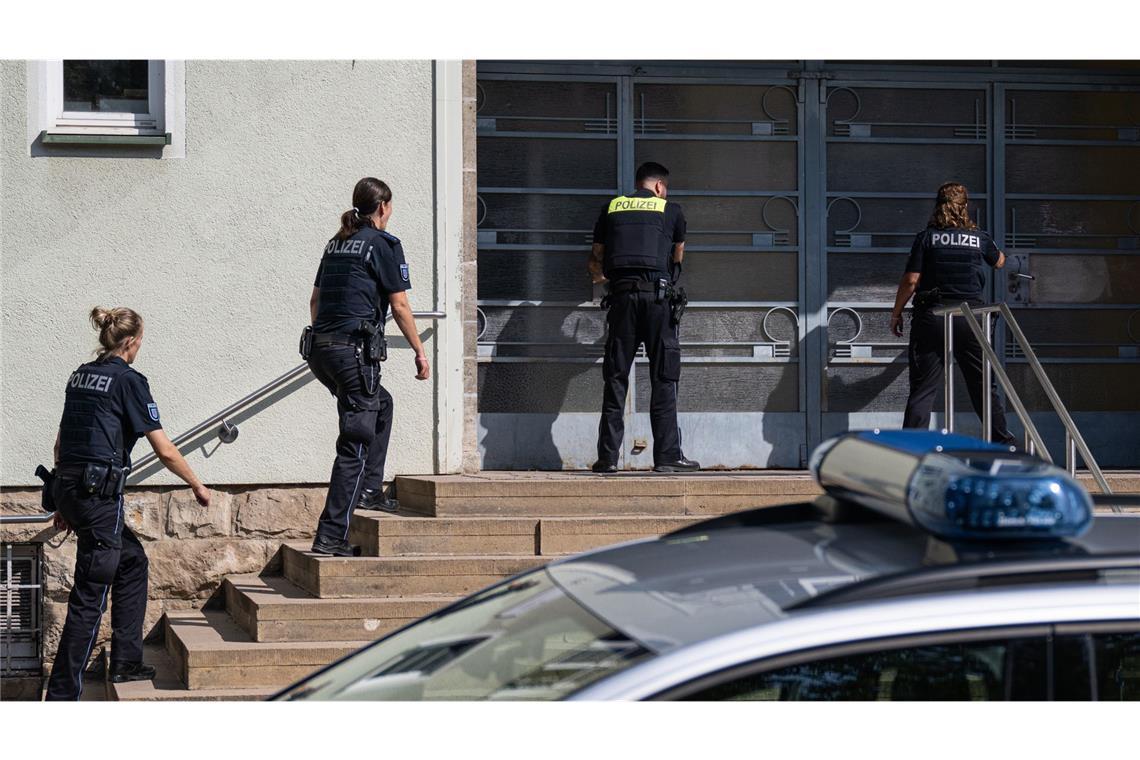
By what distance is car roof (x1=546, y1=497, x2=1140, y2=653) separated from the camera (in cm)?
196

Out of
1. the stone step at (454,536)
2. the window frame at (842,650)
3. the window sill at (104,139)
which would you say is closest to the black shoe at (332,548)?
the stone step at (454,536)

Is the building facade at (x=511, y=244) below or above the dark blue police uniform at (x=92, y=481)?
above

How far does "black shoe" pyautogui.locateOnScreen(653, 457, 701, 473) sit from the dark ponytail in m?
2.30

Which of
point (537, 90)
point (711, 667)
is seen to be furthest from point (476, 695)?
point (537, 90)

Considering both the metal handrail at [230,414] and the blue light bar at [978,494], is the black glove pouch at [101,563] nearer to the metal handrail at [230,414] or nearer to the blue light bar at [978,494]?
the metal handrail at [230,414]

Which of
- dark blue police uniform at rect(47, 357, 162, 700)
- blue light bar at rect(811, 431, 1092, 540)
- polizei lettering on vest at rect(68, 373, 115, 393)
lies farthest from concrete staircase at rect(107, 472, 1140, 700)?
blue light bar at rect(811, 431, 1092, 540)

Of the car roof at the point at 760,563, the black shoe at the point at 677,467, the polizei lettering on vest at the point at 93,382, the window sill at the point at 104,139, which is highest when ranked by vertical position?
the window sill at the point at 104,139

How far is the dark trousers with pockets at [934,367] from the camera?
25.2 ft

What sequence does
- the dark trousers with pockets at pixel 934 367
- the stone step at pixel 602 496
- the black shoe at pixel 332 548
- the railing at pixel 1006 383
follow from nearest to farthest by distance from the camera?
the railing at pixel 1006 383
the black shoe at pixel 332 548
the stone step at pixel 602 496
the dark trousers with pockets at pixel 934 367

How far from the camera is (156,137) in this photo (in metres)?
7.45

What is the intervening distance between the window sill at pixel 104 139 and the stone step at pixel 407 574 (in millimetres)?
2654

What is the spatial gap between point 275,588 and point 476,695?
4819 mm

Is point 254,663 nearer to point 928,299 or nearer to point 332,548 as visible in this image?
point 332,548

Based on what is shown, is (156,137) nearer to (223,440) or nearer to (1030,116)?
(223,440)
